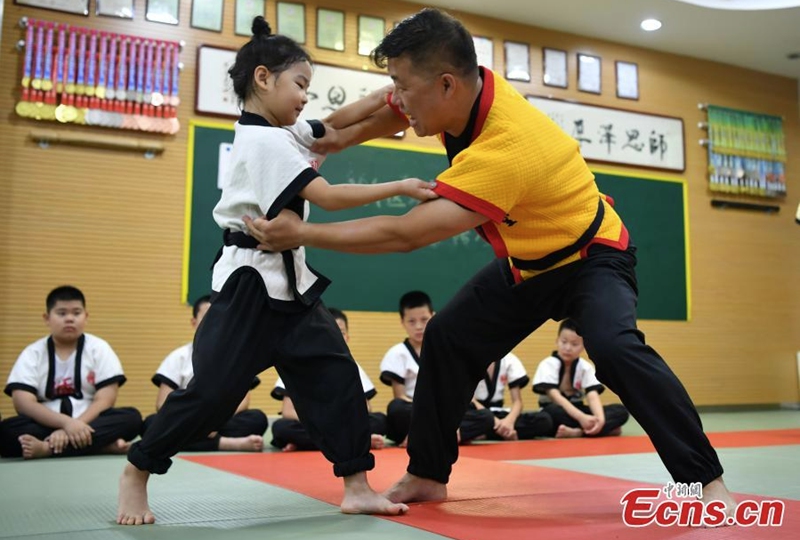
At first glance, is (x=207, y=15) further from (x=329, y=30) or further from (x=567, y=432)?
(x=567, y=432)

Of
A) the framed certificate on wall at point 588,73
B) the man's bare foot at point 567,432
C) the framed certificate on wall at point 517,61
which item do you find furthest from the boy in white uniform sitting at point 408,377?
the framed certificate on wall at point 588,73

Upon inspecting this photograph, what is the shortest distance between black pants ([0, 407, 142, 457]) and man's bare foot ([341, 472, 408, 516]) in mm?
2257

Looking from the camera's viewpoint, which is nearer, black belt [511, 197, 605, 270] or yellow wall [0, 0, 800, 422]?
black belt [511, 197, 605, 270]

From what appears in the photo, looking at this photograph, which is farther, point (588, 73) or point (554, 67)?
point (588, 73)

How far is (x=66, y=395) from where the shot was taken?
4.04m

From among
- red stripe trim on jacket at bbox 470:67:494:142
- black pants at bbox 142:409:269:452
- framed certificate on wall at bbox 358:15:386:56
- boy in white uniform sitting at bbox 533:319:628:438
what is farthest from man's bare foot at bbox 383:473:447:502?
framed certificate on wall at bbox 358:15:386:56

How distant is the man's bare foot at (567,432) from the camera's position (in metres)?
5.09

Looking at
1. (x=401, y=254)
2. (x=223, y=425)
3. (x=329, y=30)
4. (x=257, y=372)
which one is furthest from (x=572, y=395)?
(x=257, y=372)

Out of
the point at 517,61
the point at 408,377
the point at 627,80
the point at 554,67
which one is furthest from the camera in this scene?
the point at 627,80

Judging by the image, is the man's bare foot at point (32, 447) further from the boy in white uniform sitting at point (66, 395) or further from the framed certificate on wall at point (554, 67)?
the framed certificate on wall at point (554, 67)

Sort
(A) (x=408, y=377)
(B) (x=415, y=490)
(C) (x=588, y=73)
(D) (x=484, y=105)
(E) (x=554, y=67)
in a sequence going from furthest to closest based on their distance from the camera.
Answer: (C) (x=588, y=73)
(E) (x=554, y=67)
(A) (x=408, y=377)
(B) (x=415, y=490)
(D) (x=484, y=105)

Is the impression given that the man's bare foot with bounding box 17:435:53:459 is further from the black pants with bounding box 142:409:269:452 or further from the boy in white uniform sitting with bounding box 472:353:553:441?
the boy in white uniform sitting with bounding box 472:353:553:441

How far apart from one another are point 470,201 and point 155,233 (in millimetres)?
4114

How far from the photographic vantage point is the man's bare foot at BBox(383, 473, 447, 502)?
227 cm
